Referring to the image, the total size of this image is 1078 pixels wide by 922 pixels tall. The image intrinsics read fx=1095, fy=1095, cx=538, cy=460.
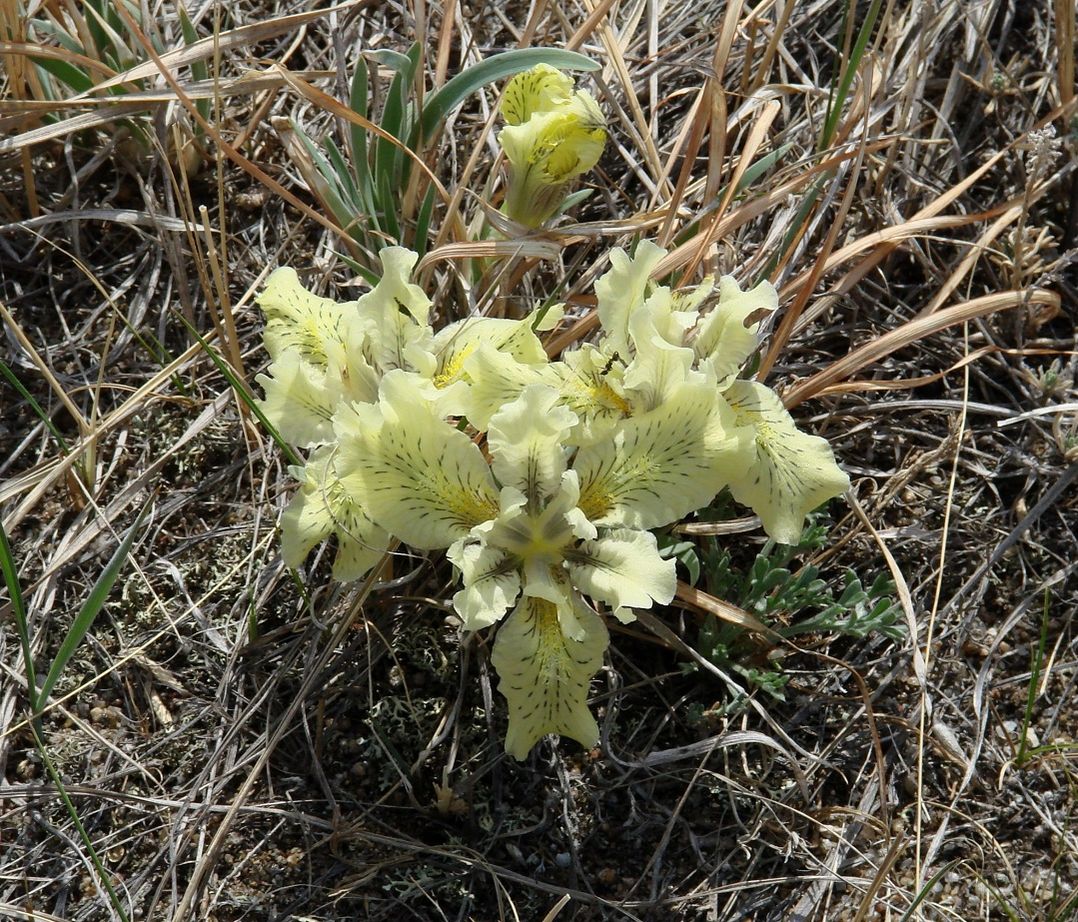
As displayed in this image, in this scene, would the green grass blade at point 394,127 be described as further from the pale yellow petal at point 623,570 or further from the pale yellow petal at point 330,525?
the pale yellow petal at point 623,570

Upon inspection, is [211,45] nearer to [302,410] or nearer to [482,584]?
[302,410]

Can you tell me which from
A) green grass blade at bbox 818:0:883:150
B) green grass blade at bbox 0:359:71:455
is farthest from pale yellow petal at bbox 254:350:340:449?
green grass blade at bbox 818:0:883:150

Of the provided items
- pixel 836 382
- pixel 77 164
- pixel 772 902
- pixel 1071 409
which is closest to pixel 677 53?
pixel 836 382

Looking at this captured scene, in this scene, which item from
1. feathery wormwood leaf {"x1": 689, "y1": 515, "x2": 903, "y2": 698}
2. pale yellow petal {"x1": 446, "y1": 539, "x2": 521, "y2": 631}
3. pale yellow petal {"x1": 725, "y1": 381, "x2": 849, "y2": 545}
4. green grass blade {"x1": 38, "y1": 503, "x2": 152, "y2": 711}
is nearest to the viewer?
pale yellow petal {"x1": 446, "y1": 539, "x2": 521, "y2": 631}

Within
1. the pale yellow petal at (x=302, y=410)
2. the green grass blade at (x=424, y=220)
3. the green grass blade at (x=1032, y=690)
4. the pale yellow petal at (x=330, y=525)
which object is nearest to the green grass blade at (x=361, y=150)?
the green grass blade at (x=424, y=220)

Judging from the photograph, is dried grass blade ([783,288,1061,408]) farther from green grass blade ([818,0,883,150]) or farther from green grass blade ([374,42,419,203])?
green grass blade ([374,42,419,203])
